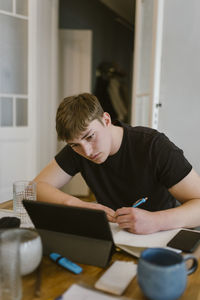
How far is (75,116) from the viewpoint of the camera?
42.1 inches

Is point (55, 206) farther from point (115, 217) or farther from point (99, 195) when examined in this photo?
point (99, 195)

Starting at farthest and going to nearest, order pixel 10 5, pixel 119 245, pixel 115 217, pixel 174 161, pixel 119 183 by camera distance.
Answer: pixel 10 5
pixel 119 183
pixel 174 161
pixel 115 217
pixel 119 245

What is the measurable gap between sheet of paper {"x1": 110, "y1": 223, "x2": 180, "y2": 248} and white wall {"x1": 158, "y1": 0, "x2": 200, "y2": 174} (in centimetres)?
202

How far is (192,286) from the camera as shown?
715 millimetres

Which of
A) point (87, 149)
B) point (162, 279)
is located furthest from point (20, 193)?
point (162, 279)

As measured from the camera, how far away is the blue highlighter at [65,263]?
30.0 inches

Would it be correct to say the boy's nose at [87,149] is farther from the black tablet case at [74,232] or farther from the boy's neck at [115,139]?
the black tablet case at [74,232]

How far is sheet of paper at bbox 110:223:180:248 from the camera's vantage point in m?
0.88

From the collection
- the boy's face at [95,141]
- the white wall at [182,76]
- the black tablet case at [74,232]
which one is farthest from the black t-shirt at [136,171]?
the white wall at [182,76]

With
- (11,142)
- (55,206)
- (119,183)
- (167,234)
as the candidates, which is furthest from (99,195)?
(11,142)

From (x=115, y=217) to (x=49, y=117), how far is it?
2848 mm

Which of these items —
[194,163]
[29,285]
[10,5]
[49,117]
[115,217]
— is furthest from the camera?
[49,117]

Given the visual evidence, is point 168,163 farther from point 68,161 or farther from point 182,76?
point 182,76

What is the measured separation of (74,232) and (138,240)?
0.64ft
